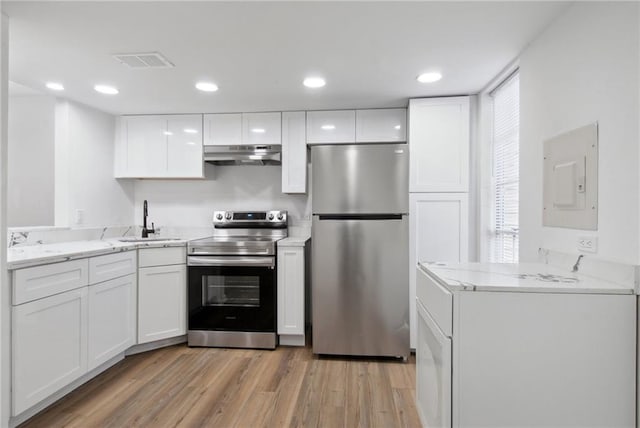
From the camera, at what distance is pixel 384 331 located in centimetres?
279

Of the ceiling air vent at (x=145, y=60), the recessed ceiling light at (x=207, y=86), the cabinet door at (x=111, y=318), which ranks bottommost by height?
the cabinet door at (x=111, y=318)

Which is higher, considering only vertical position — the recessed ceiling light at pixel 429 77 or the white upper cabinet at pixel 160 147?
the recessed ceiling light at pixel 429 77

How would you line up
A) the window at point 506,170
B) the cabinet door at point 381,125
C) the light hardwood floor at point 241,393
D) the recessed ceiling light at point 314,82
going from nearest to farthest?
the light hardwood floor at point 241,393
the window at point 506,170
the recessed ceiling light at point 314,82
the cabinet door at point 381,125

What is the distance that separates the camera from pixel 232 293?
10.2 ft

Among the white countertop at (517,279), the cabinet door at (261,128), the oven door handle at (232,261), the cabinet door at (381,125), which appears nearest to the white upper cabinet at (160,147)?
the cabinet door at (261,128)

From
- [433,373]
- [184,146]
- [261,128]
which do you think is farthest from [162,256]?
[433,373]

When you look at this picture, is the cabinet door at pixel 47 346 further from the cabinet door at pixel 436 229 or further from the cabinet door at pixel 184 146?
the cabinet door at pixel 436 229

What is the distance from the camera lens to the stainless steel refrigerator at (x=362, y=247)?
2.77 meters

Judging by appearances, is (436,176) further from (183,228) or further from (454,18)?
(183,228)

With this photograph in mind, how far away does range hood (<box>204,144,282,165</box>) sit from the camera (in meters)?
3.29

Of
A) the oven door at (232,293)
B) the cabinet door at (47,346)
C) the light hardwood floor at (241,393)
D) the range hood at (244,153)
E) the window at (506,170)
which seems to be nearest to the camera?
the cabinet door at (47,346)

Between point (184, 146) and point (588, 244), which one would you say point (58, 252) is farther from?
point (588, 244)

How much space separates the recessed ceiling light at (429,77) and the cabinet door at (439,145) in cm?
38

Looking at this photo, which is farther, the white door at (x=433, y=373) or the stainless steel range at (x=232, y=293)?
the stainless steel range at (x=232, y=293)
